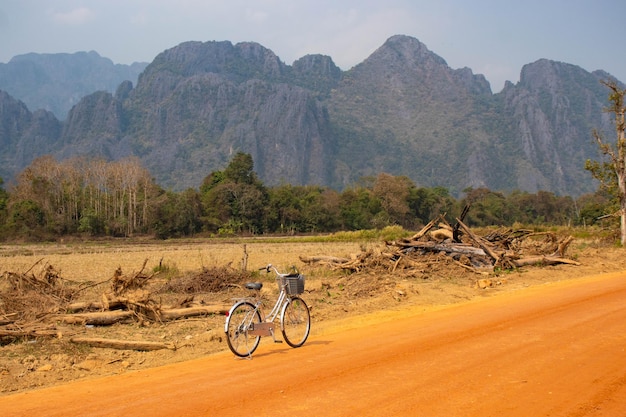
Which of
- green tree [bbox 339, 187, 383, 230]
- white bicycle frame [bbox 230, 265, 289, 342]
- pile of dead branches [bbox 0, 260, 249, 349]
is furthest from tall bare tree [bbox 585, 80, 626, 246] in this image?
green tree [bbox 339, 187, 383, 230]

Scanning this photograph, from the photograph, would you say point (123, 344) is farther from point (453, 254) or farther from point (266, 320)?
point (453, 254)

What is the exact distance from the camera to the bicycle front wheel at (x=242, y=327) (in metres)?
8.00

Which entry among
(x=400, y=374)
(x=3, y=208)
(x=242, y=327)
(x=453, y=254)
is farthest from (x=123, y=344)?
(x=3, y=208)

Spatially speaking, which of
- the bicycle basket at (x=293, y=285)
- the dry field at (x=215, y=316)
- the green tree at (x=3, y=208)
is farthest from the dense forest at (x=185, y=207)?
the bicycle basket at (x=293, y=285)

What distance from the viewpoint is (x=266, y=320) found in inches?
340

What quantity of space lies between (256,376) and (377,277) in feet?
34.7

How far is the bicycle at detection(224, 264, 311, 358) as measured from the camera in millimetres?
8086

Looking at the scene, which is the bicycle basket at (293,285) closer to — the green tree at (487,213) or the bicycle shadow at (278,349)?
the bicycle shadow at (278,349)

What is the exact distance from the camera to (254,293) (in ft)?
47.3

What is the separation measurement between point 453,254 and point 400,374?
42.2 feet

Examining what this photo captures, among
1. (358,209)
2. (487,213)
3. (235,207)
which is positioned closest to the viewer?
(235,207)

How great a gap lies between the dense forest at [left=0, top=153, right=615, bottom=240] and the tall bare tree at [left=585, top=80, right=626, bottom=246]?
91.5 feet

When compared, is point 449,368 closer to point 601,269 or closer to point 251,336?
point 251,336

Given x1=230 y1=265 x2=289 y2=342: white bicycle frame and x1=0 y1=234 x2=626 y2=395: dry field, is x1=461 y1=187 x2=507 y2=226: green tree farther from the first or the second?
x1=230 y1=265 x2=289 y2=342: white bicycle frame
